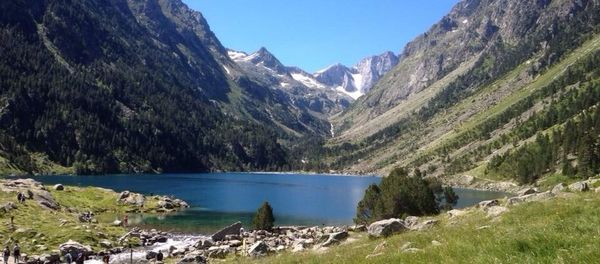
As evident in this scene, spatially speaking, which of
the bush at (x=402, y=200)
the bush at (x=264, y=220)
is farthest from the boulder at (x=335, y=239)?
the bush at (x=264, y=220)

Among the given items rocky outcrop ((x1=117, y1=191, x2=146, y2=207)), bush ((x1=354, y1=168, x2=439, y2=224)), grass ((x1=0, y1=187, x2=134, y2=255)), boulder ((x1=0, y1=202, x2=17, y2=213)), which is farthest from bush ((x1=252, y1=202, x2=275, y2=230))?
rocky outcrop ((x1=117, y1=191, x2=146, y2=207))

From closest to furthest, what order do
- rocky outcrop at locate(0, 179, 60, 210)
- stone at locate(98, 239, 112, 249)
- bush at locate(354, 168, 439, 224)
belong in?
stone at locate(98, 239, 112, 249)
bush at locate(354, 168, 439, 224)
rocky outcrop at locate(0, 179, 60, 210)

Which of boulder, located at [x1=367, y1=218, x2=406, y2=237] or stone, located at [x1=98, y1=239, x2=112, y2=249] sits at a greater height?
boulder, located at [x1=367, y1=218, x2=406, y2=237]

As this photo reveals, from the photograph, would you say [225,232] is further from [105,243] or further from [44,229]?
[44,229]

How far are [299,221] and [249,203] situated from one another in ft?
139

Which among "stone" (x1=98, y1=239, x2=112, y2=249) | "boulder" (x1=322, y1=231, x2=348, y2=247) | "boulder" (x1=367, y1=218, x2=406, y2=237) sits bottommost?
"stone" (x1=98, y1=239, x2=112, y2=249)

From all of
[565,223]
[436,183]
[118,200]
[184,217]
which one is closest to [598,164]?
[436,183]

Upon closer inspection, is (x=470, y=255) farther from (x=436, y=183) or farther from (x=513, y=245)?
(x=436, y=183)

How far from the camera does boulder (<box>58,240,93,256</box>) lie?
57.8 metres

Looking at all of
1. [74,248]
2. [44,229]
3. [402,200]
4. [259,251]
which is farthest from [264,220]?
[259,251]

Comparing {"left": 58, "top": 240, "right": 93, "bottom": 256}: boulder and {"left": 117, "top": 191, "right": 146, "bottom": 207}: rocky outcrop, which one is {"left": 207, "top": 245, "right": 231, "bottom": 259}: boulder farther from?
{"left": 117, "top": 191, "right": 146, "bottom": 207}: rocky outcrop

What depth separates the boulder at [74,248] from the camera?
57812 millimetres

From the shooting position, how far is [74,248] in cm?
5894

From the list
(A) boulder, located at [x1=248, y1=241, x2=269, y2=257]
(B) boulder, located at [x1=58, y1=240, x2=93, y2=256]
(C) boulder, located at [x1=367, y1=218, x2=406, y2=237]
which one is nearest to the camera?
(C) boulder, located at [x1=367, y1=218, x2=406, y2=237]
